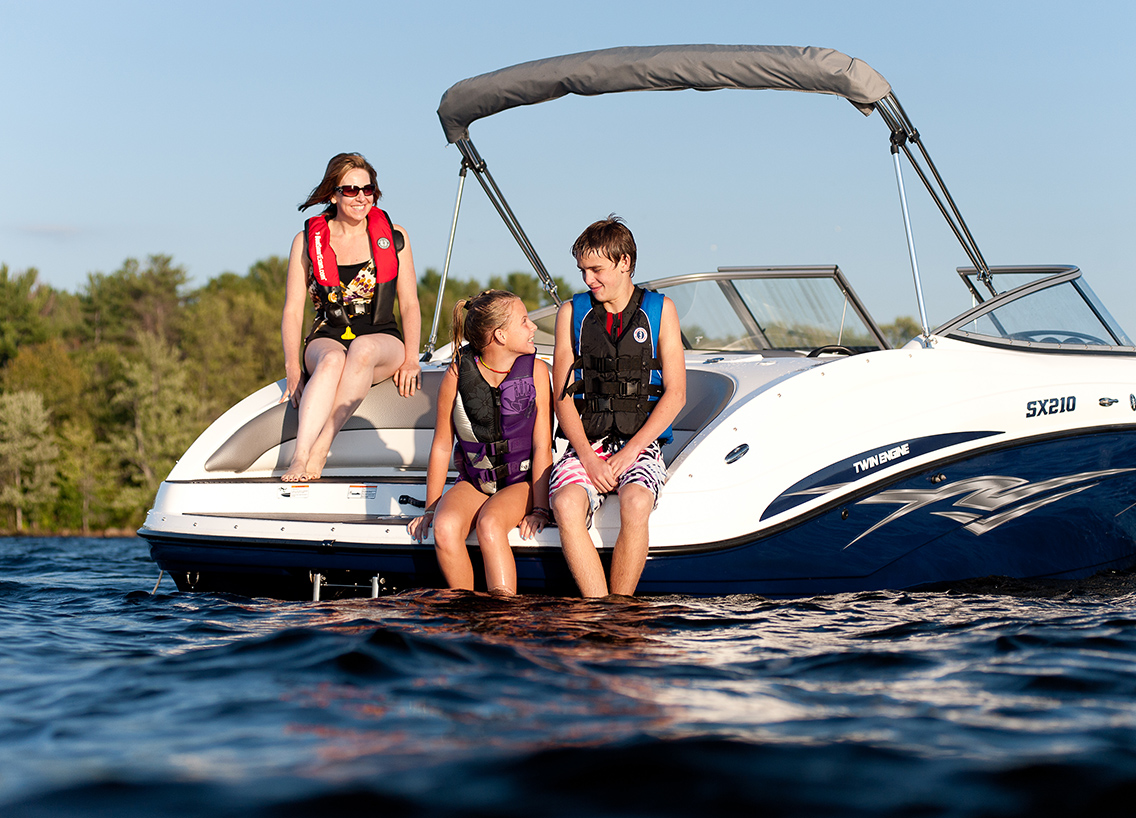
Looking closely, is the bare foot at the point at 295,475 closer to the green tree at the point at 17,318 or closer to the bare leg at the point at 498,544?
the bare leg at the point at 498,544

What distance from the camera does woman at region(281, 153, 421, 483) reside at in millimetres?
4594

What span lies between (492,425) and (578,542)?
58 cm

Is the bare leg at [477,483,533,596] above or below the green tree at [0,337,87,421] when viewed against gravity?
below

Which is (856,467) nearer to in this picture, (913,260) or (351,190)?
(913,260)

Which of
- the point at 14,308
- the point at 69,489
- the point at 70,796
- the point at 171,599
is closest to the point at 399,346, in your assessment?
the point at 171,599

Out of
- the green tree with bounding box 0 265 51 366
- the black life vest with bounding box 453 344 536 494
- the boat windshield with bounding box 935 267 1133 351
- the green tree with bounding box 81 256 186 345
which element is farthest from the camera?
the green tree with bounding box 81 256 186 345

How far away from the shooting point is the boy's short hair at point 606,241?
3.83 metres

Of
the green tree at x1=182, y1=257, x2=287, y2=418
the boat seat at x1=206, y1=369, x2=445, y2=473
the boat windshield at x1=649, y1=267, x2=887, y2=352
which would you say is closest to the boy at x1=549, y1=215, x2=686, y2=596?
the boat seat at x1=206, y1=369, x2=445, y2=473

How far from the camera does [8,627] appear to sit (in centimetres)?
369

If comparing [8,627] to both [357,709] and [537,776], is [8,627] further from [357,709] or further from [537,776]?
[537,776]

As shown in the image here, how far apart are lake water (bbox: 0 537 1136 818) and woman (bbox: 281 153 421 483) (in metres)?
1.23

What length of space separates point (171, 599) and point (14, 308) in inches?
2059

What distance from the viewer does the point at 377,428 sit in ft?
17.5

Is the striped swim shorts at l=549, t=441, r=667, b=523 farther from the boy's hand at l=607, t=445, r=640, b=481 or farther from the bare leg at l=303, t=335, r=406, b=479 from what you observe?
the bare leg at l=303, t=335, r=406, b=479
